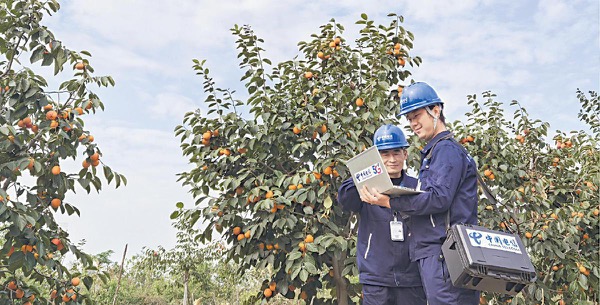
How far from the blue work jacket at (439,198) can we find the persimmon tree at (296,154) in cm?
146

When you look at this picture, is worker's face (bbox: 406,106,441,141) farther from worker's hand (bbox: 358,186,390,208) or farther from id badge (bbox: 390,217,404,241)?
id badge (bbox: 390,217,404,241)

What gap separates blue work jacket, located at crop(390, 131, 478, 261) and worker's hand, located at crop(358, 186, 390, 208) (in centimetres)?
2

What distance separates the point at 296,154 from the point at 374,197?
2.01 m

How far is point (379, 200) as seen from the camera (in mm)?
2033

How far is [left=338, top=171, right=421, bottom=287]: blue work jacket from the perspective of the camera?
7.77 feet

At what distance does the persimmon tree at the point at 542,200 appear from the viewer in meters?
4.61

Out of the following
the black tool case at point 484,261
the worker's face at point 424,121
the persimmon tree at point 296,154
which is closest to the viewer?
the black tool case at point 484,261

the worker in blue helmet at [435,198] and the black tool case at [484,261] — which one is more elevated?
the worker in blue helmet at [435,198]

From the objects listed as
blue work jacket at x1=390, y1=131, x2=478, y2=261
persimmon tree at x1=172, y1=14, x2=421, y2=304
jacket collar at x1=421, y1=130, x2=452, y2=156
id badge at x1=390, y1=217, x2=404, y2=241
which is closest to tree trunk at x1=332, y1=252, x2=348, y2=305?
persimmon tree at x1=172, y1=14, x2=421, y2=304

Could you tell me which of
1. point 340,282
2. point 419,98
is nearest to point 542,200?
point 340,282

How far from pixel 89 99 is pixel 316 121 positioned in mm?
1493

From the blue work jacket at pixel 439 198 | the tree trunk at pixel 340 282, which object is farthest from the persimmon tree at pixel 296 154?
the blue work jacket at pixel 439 198

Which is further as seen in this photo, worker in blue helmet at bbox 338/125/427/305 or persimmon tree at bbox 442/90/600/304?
persimmon tree at bbox 442/90/600/304

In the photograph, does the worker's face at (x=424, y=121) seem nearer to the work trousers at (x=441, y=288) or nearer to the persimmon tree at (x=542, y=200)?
the work trousers at (x=441, y=288)
